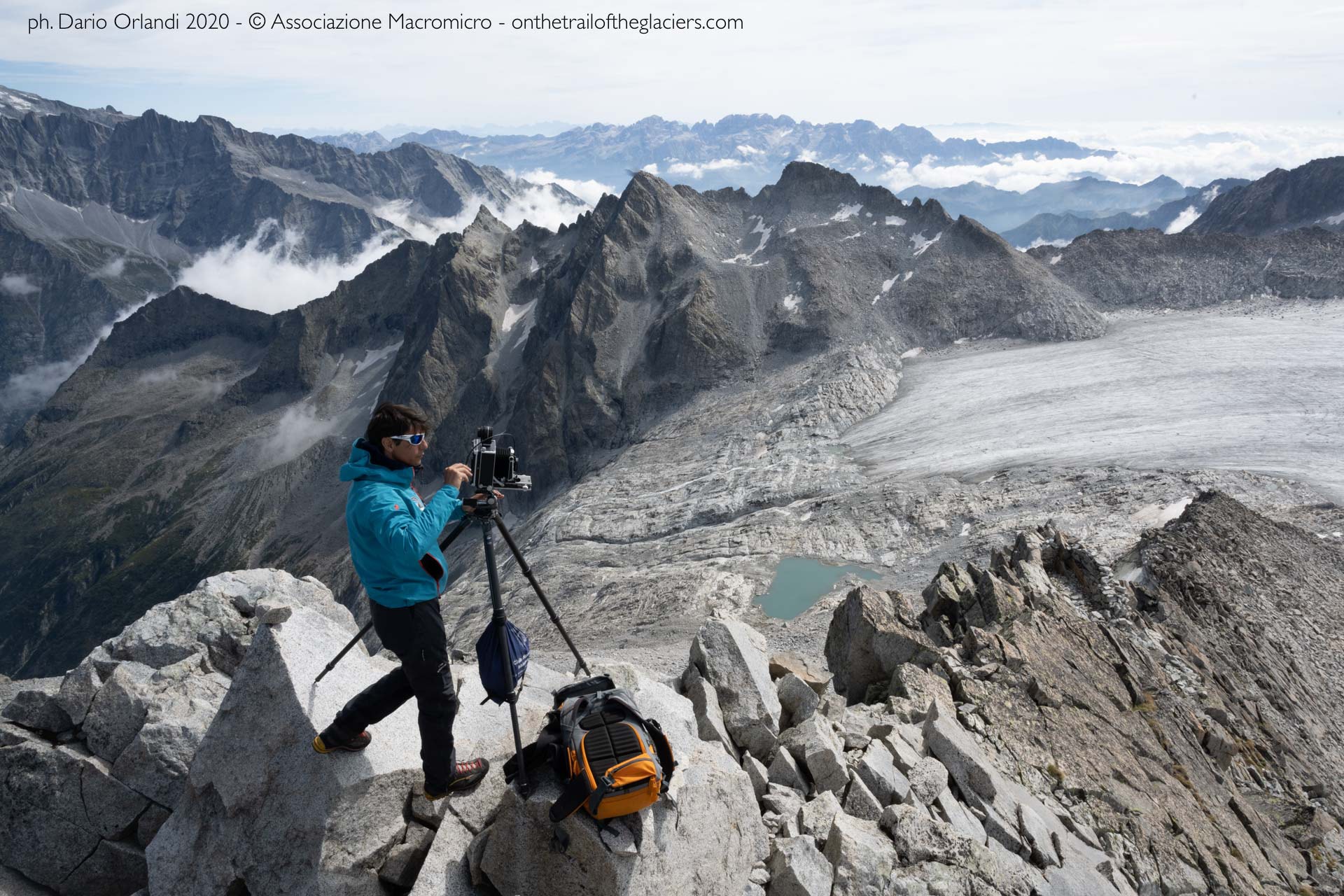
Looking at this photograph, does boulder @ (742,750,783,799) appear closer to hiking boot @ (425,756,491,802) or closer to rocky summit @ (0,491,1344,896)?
rocky summit @ (0,491,1344,896)

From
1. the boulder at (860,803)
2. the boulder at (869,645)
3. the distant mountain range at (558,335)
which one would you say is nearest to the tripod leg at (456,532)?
the boulder at (860,803)

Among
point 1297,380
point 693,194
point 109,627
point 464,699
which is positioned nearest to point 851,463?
point 1297,380

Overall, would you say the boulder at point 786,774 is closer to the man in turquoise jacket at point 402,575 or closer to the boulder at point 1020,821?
the boulder at point 1020,821

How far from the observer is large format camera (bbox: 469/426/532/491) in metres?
7.05

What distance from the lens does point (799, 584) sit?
139 ft

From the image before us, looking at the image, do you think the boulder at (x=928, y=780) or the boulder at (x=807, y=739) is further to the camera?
the boulder at (x=928, y=780)

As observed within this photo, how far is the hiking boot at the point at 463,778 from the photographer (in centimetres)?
703

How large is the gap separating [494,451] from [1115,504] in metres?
40.8

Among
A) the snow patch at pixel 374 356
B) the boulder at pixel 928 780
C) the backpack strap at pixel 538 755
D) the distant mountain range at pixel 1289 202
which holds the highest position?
the distant mountain range at pixel 1289 202

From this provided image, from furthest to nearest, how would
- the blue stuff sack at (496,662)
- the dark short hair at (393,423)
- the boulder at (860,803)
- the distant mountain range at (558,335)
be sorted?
the distant mountain range at (558,335), the boulder at (860,803), the blue stuff sack at (496,662), the dark short hair at (393,423)

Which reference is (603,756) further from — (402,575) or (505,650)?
(402,575)

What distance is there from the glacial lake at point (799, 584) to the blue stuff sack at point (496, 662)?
3206 cm

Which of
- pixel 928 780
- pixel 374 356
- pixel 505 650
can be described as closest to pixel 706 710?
pixel 928 780

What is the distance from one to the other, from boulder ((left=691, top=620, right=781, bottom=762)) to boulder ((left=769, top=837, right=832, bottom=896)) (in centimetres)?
243
